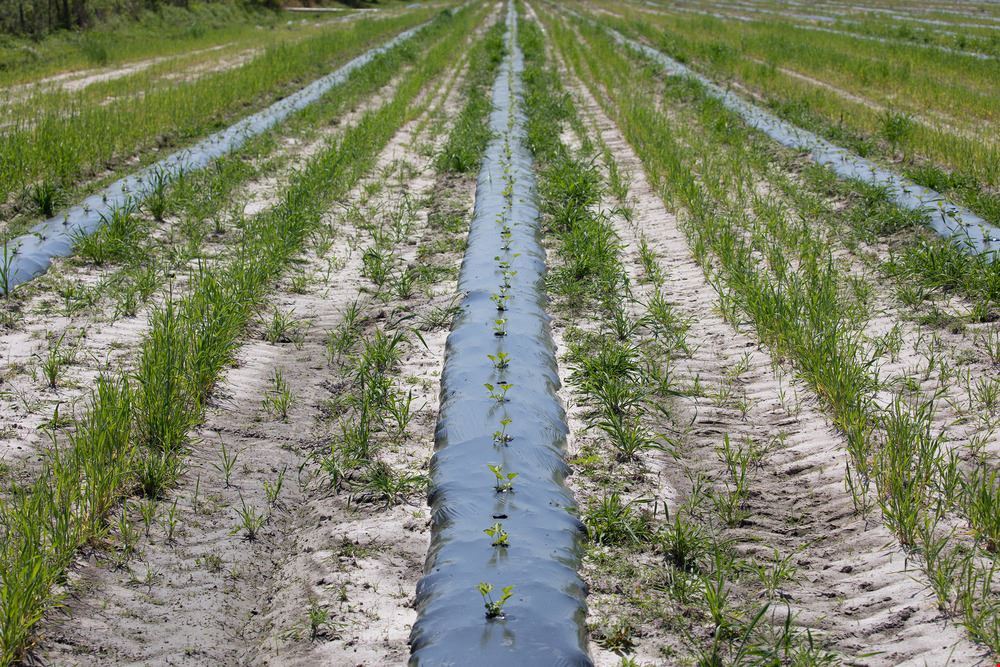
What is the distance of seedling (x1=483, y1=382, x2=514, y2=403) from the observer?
3.96 meters

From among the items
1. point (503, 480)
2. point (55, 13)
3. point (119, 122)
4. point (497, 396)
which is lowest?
point (503, 480)

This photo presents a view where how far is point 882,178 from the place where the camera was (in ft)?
24.2

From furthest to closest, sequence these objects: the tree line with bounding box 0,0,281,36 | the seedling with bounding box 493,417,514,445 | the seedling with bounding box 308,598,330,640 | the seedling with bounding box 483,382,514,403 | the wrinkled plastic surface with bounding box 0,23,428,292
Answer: the tree line with bounding box 0,0,281,36
the wrinkled plastic surface with bounding box 0,23,428,292
the seedling with bounding box 483,382,514,403
the seedling with bounding box 493,417,514,445
the seedling with bounding box 308,598,330,640

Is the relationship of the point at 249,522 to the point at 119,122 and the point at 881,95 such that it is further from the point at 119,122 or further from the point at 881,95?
the point at 881,95

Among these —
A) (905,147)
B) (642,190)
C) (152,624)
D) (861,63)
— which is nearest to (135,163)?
(642,190)

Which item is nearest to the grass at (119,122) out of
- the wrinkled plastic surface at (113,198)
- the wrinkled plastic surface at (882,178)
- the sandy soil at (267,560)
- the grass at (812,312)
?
the wrinkled plastic surface at (113,198)

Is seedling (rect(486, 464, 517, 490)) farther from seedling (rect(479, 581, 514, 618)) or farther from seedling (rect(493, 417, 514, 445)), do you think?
seedling (rect(479, 581, 514, 618))

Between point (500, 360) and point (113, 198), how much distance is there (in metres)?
3.98

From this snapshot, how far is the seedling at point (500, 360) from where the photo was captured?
4.18 m

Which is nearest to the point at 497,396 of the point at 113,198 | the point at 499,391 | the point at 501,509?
the point at 499,391

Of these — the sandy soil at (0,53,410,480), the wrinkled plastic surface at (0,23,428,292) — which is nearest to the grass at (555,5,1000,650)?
the sandy soil at (0,53,410,480)

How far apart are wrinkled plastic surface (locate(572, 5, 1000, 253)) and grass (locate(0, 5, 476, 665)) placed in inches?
164

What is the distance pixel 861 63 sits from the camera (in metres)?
13.3

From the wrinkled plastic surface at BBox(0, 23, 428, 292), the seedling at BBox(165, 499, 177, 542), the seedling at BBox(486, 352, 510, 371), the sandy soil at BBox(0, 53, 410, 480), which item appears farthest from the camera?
the wrinkled plastic surface at BBox(0, 23, 428, 292)
